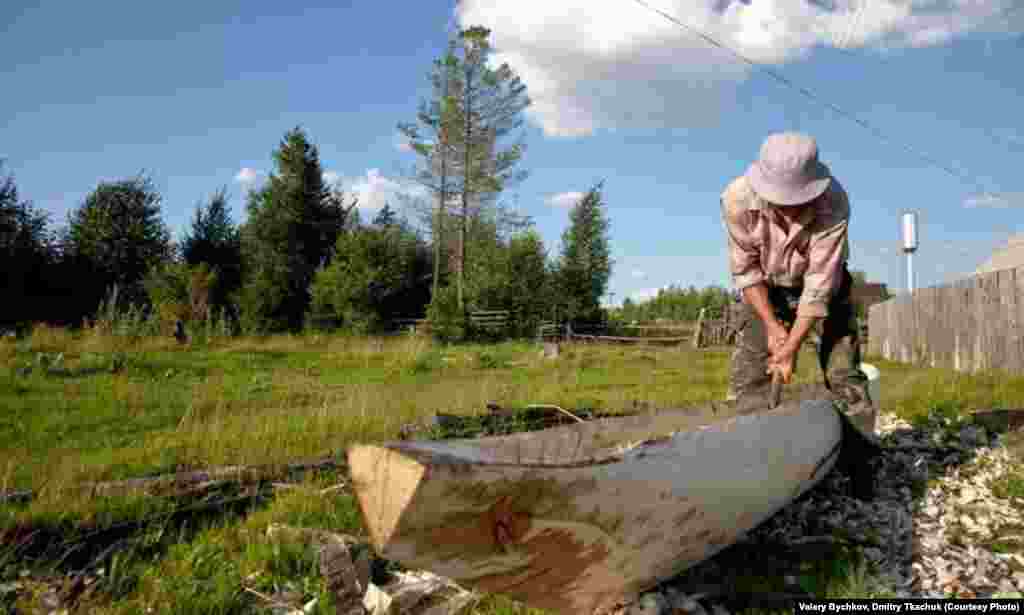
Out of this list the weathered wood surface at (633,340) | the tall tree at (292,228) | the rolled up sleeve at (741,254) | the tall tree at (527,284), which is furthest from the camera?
the tall tree at (292,228)

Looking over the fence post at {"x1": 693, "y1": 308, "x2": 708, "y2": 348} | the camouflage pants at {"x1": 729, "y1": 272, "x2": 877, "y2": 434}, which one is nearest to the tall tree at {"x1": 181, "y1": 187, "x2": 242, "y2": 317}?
the fence post at {"x1": 693, "y1": 308, "x2": 708, "y2": 348}

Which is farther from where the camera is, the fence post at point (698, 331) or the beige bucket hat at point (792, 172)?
the fence post at point (698, 331)

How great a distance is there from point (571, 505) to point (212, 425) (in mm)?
4367

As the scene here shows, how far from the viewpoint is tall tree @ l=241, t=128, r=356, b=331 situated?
2886 cm

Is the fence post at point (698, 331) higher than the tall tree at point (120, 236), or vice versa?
the tall tree at point (120, 236)

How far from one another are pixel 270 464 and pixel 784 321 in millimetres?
3434

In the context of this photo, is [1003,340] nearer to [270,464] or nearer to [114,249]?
[270,464]

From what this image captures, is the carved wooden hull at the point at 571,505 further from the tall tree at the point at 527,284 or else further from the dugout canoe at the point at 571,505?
the tall tree at the point at 527,284

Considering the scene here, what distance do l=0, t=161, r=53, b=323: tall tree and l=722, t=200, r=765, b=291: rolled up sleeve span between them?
23.1 meters

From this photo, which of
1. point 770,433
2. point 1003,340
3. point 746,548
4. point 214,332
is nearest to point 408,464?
point 770,433

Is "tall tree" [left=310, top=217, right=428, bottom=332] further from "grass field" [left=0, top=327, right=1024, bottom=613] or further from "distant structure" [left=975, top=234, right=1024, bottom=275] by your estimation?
"distant structure" [left=975, top=234, right=1024, bottom=275]

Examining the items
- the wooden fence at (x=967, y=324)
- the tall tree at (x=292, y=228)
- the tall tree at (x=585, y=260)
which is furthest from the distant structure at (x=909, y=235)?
the tall tree at (x=292, y=228)

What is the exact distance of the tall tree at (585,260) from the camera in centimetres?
2703

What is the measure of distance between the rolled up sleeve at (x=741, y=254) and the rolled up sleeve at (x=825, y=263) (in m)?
0.36
